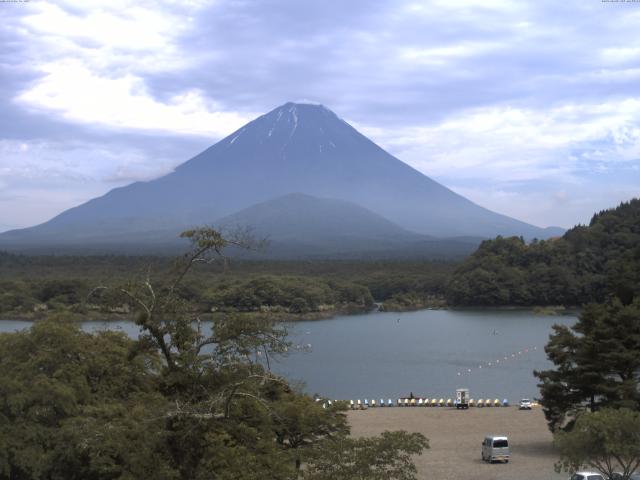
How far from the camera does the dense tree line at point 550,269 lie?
2191 inches

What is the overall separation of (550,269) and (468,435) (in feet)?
137

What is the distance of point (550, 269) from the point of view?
56656mm

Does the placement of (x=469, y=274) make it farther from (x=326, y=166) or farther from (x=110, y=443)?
(x=326, y=166)

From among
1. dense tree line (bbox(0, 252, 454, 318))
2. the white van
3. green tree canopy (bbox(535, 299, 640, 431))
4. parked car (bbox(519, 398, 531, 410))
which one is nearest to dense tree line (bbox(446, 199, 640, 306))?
dense tree line (bbox(0, 252, 454, 318))

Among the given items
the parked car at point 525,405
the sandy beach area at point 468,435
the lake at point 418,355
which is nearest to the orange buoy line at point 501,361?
the lake at point 418,355

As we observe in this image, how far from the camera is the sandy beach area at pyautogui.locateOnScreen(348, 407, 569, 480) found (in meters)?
12.9

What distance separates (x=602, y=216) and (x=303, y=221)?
91925mm

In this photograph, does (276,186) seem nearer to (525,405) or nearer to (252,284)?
(252,284)

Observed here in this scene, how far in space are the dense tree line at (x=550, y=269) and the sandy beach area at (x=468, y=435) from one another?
35.5 meters

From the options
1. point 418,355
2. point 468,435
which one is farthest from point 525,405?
point 418,355

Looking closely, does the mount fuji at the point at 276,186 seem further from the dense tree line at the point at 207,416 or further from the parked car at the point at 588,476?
the dense tree line at the point at 207,416

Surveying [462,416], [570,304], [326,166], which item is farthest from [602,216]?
[326,166]

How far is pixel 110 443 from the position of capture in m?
6.46

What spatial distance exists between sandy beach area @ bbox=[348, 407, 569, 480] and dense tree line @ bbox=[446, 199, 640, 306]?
117 feet
